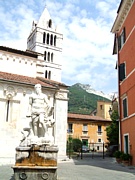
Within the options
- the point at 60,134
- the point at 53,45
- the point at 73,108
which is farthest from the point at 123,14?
the point at 73,108

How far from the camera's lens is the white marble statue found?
9.61 meters

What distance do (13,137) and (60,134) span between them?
185 inches

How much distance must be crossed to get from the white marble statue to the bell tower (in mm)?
53167

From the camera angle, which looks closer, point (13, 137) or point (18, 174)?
point (18, 174)

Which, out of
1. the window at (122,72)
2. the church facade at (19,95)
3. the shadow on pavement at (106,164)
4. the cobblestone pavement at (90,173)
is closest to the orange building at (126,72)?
the window at (122,72)

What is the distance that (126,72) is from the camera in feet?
62.6

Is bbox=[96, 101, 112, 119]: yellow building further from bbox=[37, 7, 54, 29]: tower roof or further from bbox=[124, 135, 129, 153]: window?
bbox=[124, 135, 129, 153]: window

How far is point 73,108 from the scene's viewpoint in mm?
101375

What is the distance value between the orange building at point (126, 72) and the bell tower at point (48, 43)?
4368cm

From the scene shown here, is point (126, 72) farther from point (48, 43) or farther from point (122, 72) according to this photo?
point (48, 43)

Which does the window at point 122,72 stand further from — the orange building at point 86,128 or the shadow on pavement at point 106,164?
the orange building at point 86,128

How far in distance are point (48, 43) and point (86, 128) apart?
33.2 meters

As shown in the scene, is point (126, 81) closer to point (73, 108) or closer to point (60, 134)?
point (60, 134)

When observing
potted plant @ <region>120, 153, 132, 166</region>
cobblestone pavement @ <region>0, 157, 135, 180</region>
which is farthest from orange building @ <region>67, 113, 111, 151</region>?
cobblestone pavement @ <region>0, 157, 135, 180</region>
